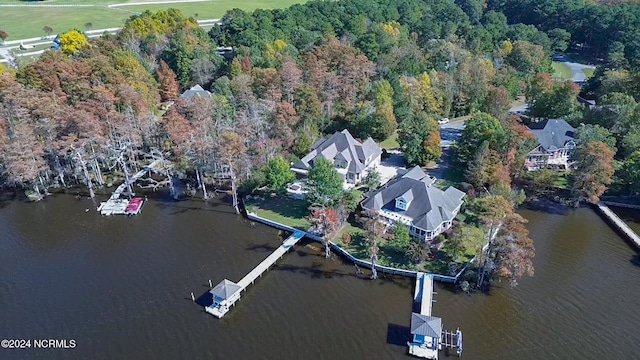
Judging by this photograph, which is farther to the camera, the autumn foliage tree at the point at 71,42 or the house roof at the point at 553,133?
the autumn foliage tree at the point at 71,42

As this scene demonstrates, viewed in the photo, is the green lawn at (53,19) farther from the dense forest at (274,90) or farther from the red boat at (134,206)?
the red boat at (134,206)

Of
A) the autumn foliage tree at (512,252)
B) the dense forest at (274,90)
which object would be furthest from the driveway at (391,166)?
the autumn foliage tree at (512,252)

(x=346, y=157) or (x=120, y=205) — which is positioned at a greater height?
(x=346, y=157)

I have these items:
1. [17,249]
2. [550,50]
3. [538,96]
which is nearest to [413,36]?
[550,50]

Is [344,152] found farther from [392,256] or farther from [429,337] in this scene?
[429,337]

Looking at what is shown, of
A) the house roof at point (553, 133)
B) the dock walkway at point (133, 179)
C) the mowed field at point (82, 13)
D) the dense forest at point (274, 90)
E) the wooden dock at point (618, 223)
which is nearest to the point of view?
the wooden dock at point (618, 223)

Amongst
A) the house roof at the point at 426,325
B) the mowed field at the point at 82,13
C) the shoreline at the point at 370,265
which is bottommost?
the shoreline at the point at 370,265

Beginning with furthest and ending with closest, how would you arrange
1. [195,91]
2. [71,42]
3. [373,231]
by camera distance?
[71,42] → [195,91] → [373,231]

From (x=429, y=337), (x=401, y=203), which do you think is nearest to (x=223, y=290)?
(x=429, y=337)
